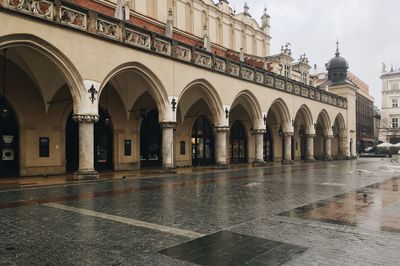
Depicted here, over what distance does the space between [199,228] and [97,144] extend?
15.9 meters

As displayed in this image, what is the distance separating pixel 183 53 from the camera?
19906mm

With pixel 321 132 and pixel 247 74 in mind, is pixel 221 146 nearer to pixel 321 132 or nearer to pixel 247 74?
pixel 247 74

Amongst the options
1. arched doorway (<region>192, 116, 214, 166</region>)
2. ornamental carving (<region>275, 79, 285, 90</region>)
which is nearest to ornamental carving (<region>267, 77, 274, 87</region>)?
ornamental carving (<region>275, 79, 285, 90</region>)

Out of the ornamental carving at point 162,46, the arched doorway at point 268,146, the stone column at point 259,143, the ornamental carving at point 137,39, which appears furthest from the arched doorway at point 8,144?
the arched doorway at point 268,146

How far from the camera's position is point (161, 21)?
85.4 feet

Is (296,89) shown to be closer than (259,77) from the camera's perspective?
No

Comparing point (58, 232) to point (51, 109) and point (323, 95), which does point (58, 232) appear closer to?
point (51, 109)

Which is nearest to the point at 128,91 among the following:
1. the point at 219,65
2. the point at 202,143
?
the point at 219,65

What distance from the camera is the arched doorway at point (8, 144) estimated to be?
16.9 metres

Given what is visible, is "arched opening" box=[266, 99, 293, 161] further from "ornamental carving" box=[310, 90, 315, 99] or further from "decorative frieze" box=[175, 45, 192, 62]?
"decorative frieze" box=[175, 45, 192, 62]

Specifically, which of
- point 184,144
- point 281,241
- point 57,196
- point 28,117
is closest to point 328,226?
point 281,241

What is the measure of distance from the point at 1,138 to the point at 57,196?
8330 mm

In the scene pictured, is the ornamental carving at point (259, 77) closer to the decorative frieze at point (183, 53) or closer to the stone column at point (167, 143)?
the decorative frieze at point (183, 53)

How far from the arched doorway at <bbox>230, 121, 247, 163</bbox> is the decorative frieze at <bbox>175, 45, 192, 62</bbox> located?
12222 mm
